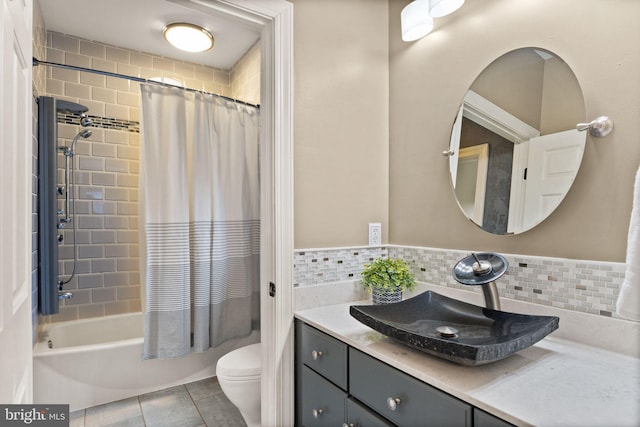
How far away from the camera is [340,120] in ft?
5.57

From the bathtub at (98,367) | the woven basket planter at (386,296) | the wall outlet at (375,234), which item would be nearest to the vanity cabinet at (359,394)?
the woven basket planter at (386,296)

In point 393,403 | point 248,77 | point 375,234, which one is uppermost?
point 248,77

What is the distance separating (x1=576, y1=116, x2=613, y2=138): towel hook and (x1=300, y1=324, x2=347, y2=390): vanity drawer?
1087 millimetres

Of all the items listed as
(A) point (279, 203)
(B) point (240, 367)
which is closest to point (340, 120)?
(A) point (279, 203)

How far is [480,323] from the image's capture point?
46.3 inches

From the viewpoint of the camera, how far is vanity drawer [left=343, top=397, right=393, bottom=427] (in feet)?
3.44

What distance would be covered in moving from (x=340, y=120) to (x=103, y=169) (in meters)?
2.10

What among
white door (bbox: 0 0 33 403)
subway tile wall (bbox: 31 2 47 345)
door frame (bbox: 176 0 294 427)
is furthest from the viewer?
subway tile wall (bbox: 31 2 47 345)

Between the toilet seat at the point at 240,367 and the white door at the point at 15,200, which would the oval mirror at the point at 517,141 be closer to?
the toilet seat at the point at 240,367

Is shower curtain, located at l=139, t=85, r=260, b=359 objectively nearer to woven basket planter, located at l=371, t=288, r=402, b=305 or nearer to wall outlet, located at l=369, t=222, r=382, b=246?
wall outlet, located at l=369, t=222, r=382, b=246

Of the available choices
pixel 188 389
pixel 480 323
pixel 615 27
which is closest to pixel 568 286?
pixel 480 323

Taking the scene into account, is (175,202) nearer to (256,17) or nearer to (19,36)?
(256,17)

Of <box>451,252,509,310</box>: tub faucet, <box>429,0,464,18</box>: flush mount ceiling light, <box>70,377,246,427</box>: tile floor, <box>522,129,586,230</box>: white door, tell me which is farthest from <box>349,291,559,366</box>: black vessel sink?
<box>70,377,246,427</box>: tile floor

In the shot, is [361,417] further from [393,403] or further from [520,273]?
[520,273]
